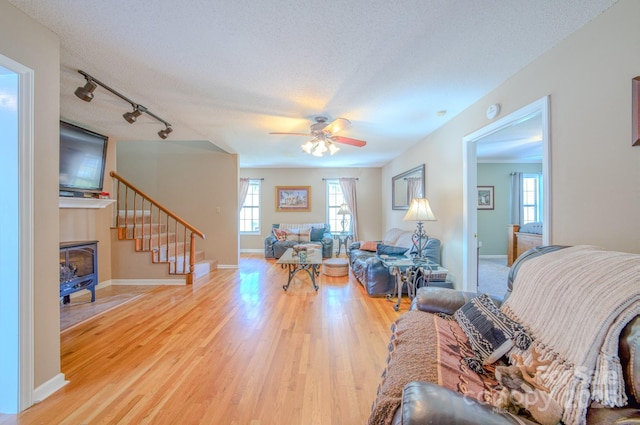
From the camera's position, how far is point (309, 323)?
284 cm

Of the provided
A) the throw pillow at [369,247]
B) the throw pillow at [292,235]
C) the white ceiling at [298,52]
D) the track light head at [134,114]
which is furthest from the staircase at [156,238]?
the throw pillow at [369,247]

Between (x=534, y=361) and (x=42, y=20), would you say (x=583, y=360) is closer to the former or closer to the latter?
(x=534, y=361)

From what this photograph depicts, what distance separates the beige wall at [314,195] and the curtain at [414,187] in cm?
247

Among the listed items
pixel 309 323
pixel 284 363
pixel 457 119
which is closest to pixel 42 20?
pixel 284 363

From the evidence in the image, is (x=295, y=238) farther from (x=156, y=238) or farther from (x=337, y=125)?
(x=337, y=125)

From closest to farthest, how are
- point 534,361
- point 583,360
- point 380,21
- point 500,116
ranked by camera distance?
1. point 583,360
2. point 534,361
3. point 380,21
4. point 500,116

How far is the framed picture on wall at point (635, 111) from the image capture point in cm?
140

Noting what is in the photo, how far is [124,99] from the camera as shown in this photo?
2.82m

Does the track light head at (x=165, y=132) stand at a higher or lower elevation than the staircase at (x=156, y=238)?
higher

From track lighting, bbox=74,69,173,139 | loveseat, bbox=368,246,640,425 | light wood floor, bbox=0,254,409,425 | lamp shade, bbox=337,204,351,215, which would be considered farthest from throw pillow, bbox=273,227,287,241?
loveseat, bbox=368,246,640,425

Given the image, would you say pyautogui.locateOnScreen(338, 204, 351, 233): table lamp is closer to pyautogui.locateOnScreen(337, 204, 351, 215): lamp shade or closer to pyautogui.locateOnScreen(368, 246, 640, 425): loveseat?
pyautogui.locateOnScreen(337, 204, 351, 215): lamp shade

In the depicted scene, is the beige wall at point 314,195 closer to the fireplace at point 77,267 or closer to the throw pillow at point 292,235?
the throw pillow at point 292,235

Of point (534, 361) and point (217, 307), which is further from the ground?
point (534, 361)

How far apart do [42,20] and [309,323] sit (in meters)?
3.14
